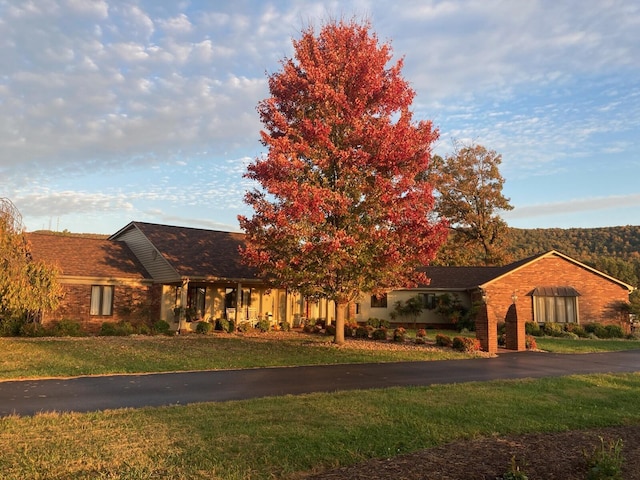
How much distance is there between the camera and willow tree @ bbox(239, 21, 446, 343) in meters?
17.6

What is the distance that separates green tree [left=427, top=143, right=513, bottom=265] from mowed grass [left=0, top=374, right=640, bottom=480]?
→ 1507 inches

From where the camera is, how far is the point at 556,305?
97.9 feet

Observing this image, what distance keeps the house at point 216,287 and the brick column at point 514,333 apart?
1.24 ft

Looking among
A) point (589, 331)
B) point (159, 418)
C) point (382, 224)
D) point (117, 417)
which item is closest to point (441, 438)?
point (159, 418)

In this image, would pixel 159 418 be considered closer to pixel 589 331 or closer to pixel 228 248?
pixel 228 248

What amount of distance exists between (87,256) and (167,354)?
12280 mm

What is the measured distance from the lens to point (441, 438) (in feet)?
21.2

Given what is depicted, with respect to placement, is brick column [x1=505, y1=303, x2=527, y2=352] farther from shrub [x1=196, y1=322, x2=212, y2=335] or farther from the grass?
shrub [x1=196, y1=322, x2=212, y2=335]

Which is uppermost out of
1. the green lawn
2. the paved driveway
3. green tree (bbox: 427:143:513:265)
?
green tree (bbox: 427:143:513:265)

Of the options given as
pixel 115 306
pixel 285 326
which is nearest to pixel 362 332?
pixel 285 326

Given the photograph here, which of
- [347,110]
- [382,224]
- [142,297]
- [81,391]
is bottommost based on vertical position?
[81,391]

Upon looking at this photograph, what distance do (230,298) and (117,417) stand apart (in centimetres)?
2007

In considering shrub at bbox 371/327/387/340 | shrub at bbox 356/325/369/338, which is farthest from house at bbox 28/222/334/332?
shrub at bbox 371/327/387/340

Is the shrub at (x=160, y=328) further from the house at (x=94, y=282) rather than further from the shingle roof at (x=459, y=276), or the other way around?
the shingle roof at (x=459, y=276)
